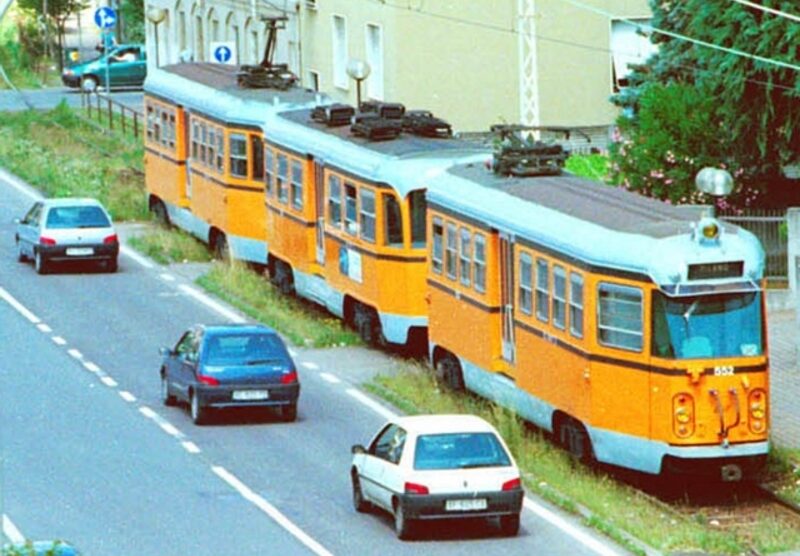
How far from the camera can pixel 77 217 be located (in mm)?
49688

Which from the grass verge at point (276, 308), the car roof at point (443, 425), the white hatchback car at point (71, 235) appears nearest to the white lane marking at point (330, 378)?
the grass verge at point (276, 308)

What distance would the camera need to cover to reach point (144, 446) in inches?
1339

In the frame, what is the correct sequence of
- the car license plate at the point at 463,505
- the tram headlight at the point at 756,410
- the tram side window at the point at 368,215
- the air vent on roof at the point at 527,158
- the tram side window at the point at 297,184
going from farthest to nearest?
the tram side window at the point at 297,184, the tram side window at the point at 368,215, the air vent on roof at the point at 527,158, the tram headlight at the point at 756,410, the car license plate at the point at 463,505

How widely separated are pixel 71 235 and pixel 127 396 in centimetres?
1190

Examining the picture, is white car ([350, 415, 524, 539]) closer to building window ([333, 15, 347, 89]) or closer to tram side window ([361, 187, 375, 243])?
tram side window ([361, 187, 375, 243])

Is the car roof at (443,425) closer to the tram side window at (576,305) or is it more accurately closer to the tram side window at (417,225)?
the tram side window at (576,305)

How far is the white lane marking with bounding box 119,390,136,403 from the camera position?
37344 millimetres

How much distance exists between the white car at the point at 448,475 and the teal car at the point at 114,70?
60.0 m

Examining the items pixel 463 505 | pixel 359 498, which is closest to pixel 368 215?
pixel 359 498

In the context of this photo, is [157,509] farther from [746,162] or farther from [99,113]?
[99,113]

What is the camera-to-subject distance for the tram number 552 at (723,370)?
97.5ft

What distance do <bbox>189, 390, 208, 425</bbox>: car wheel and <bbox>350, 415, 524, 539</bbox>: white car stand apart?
6.74 m

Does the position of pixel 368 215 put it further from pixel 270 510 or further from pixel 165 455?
pixel 270 510

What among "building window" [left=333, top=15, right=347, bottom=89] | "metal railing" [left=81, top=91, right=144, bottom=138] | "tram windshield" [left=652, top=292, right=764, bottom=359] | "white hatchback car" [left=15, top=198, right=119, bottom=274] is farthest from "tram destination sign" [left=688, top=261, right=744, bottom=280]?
"metal railing" [left=81, top=91, right=144, bottom=138]
